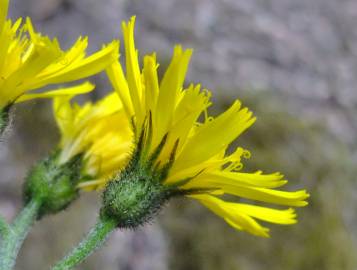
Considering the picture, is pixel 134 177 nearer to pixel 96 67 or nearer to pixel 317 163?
pixel 96 67

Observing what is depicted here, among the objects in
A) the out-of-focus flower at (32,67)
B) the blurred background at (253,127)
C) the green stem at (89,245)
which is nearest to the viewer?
the out-of-focus flower at (32,67)

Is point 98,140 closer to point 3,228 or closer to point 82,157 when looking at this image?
point 82,157

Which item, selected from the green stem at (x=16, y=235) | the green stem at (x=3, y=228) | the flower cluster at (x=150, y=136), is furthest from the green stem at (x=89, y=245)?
the green stem at (x=3, y=228)

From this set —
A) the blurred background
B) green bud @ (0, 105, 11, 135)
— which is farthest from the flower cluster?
the blurred background

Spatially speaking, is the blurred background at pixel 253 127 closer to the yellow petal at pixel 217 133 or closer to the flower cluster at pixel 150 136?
the flower cluster at pixel 150 136

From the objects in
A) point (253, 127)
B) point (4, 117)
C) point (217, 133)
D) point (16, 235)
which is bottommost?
point (253, 127)

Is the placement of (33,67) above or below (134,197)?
above

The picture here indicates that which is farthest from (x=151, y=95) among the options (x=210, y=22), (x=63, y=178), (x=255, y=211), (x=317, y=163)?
(x=210, y=22)

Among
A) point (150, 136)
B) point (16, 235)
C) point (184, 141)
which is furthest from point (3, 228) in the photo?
point (184, 141)
